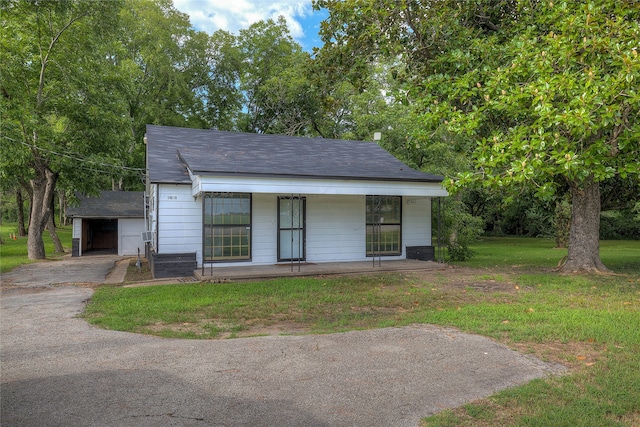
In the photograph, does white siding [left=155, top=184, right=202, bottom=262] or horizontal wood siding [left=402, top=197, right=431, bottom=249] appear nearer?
white siding [left=155, top=184, right=202, bottom=262]

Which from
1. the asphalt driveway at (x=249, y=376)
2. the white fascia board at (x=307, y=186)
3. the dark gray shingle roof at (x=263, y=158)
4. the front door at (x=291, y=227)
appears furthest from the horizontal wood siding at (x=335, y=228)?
the asphalt driveway at (x=249, y=376)

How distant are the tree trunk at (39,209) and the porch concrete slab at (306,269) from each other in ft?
31.3

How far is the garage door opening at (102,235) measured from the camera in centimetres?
2258

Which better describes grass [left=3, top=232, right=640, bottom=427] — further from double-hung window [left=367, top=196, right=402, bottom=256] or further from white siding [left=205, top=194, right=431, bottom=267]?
double-hung window [left=367, top=196, right=402, bottom=256]

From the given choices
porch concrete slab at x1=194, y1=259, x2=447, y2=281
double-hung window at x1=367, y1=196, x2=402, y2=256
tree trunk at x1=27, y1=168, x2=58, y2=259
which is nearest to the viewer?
porch concrete slab at x1=194, y1=259, x2=447, y2=281

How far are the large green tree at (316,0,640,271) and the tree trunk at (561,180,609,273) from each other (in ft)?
0.08

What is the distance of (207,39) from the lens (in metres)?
34.5

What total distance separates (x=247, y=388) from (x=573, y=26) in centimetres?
815

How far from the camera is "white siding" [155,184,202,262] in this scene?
10.6m

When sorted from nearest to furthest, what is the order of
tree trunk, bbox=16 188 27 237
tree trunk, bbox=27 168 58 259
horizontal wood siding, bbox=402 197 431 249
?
horizontal wood siding, bbox=402 197 431 249
tree trunk, bbox=27 168 58 259
tree trunk, bbox=16 188 27 237

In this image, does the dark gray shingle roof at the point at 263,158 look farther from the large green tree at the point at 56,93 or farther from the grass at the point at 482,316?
Result: the large green tree at the point at 56,93

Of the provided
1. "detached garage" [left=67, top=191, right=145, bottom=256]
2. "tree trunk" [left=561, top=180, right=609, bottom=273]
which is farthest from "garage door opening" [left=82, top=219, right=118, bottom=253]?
"tree trunk" [left=561, top=180, right=609, bottom=273]

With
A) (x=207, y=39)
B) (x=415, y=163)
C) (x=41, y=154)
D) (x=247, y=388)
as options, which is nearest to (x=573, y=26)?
(x=247, y=388)

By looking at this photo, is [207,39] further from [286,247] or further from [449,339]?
[449,339]
